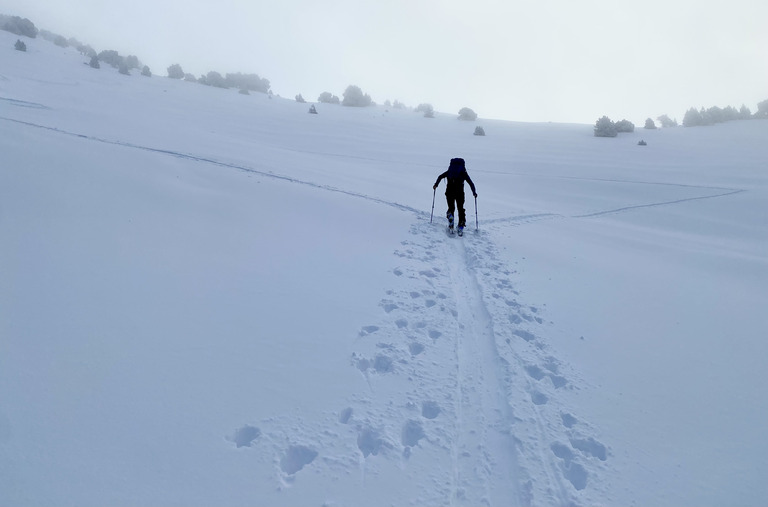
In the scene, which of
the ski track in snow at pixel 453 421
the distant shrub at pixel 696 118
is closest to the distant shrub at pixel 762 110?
the distant shrub at pixel 696 118

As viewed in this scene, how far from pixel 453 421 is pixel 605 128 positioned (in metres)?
22.9

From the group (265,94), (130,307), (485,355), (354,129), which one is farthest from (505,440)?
(265,94)

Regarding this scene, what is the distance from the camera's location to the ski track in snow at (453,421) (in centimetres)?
243

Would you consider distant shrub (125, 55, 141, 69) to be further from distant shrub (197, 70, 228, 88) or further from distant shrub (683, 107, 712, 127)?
distant shrub (683, 107, 712, 127)

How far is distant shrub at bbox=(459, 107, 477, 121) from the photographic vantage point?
2700 cm

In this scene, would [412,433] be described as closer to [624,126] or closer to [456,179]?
[456,179]

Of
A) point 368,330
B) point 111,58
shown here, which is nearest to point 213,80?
point 111,58

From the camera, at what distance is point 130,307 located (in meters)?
3.49

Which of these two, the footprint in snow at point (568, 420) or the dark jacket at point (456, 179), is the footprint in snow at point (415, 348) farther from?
the dark jacket at point (456, 179)

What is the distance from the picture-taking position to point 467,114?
1065 inches

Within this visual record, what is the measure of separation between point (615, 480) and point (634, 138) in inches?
879

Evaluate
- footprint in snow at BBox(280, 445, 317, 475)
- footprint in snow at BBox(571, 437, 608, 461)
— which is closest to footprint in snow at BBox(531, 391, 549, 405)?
footprint in snow at BBox(571, 437, 608, 461)

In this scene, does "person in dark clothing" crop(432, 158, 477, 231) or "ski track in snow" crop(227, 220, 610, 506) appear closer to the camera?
"ski track in snow" crop(227, 220, 610, 506)

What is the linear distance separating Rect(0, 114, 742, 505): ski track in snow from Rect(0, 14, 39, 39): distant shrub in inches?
1250
